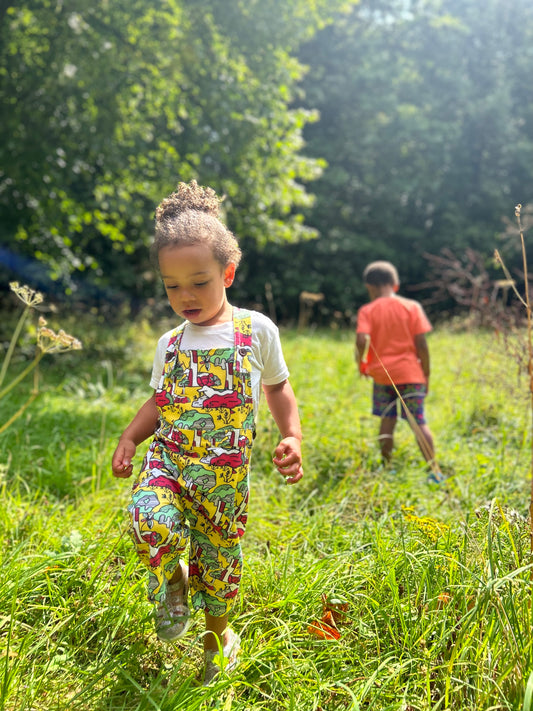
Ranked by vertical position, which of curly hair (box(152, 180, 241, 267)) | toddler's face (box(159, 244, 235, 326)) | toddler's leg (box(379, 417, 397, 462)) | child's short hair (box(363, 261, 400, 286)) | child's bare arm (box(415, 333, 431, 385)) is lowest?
toddler's leg (box(379, 417, 397, 462))

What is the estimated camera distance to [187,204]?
1964 mm

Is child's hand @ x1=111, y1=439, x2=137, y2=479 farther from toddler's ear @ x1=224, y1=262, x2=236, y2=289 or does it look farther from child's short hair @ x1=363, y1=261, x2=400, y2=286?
child's short hair @ x1=363, y1=261, x2=400, y2=286

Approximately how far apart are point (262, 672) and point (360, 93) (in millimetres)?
16350

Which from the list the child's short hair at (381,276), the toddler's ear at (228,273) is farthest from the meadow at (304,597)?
the child's short hair at (381,276)

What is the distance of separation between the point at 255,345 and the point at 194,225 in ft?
1.40

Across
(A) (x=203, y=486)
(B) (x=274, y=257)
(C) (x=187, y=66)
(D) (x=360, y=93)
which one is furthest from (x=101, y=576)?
(D) (x=360, y=93)

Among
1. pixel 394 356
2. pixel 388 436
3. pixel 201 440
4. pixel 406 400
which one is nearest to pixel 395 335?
pixel 394 356

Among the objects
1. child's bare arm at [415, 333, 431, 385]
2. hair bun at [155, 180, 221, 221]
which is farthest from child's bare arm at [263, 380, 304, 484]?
child's bare arm at [415, 333, 431, 385]

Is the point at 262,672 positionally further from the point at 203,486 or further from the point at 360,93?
the point at 360,93

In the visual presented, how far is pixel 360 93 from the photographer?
15.9 m

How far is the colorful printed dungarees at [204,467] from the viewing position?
1779 millimetres

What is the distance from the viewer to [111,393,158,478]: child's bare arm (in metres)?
1.89

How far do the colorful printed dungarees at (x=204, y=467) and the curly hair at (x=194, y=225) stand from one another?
0.26 m

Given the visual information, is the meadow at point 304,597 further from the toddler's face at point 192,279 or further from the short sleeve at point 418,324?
the toddler's face at point 192,279
